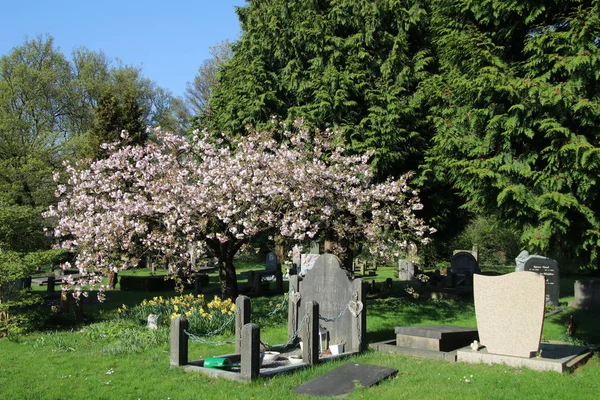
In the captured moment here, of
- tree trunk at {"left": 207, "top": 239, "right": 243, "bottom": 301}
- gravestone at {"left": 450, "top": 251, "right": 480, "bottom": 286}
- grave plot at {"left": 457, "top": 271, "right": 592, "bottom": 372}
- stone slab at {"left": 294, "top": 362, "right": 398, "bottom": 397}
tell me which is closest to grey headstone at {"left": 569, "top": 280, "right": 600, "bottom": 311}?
gravestone at {"left": 450, "top": 251, "right": 480, "bottom": 286}

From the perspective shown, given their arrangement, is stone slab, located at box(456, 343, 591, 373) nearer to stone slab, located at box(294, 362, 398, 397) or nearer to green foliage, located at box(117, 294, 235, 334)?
stone slab, located at box(294, 362, 398, 397)

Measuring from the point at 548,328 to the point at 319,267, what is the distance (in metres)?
6.44

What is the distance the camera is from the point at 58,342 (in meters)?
11.0

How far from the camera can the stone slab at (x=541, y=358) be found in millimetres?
8580

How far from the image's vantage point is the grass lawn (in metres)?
7.34

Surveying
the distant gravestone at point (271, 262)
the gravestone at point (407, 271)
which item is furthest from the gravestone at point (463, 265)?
the distant gravestone at point (271, 262)

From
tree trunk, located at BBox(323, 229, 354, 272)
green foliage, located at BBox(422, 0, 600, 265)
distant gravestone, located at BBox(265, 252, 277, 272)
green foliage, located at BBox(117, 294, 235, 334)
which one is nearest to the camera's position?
green foliage, located at BBox(422, 0, 600, 265)

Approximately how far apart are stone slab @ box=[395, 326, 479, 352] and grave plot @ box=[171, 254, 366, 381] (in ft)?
3.03

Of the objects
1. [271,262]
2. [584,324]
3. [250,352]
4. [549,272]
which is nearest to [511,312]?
[250,352]

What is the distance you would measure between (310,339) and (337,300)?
5.16 ft

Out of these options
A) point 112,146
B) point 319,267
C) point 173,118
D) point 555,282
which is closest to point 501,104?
point 319,267

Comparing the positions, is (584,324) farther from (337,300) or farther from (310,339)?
(310,339)

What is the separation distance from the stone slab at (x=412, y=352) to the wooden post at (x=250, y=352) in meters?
3.24

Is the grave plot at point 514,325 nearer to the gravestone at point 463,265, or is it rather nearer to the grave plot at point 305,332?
the grave plot at point 305,332
